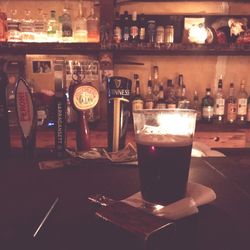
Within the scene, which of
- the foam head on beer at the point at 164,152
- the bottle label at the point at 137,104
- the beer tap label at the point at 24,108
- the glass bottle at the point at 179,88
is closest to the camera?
the foam head on beer at the point at 164,152

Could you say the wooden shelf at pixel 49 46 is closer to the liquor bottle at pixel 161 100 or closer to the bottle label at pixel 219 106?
the liquor bottle at pixel 161 100

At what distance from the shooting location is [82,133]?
106 cm

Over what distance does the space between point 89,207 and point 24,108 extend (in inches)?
19.2

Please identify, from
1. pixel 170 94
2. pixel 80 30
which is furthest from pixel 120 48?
pixel 170 94

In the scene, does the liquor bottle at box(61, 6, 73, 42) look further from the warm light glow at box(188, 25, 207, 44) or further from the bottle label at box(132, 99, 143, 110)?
the warm light glow at box(188, 25, 207, 44)

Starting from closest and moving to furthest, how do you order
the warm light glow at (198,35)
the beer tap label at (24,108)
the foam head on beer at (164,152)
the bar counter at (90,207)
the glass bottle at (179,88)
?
the bar counter at (90,207) < the foam head on beer at (164,152) < the beer tap label at (24,108) < the warm light glow at (198,35) < the glass bottle at (179,88)

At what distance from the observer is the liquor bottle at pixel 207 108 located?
2.73m

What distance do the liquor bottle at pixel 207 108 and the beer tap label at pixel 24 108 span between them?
1.97m

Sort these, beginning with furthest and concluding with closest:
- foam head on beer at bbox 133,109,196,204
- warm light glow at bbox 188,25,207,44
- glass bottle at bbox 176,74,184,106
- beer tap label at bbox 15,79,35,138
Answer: glass bottle at bbox 176,74,184,106
warm light glow at bbox 188,25,207,44
beer tap label at bbox 15,79,35,138
foam head on beer at bbox 133,109,196,204

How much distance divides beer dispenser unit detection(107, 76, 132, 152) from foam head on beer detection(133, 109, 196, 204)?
399 millimetres

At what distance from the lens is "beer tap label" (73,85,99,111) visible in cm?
105

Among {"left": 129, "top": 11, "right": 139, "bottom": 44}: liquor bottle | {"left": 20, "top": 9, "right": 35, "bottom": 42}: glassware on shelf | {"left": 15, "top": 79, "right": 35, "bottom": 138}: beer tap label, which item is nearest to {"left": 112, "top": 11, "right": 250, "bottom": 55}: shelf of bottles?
{"left": 129, "top": 11, "right": 139, "bottom": 44}: liquor bottle

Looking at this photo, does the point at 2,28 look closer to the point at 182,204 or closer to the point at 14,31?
the point at 14,31

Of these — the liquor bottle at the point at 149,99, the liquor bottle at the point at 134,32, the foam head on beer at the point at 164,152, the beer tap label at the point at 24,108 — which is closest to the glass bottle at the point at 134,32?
the liquor bottle at the point at 134,32
